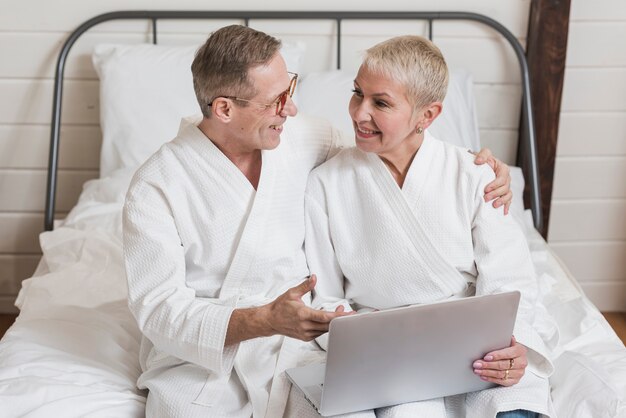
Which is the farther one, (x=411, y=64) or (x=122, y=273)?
(x=122, y=273)

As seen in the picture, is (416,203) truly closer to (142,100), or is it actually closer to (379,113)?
(379,113)

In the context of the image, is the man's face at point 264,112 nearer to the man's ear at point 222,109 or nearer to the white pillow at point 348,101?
the man's ear at point 222,109

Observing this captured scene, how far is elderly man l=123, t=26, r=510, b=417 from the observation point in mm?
1650

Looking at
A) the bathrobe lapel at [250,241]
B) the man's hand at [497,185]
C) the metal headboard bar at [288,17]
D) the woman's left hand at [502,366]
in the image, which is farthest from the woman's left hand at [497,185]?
the metal headboard bar at [288,17]

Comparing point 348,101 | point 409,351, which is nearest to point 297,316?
point 409,351

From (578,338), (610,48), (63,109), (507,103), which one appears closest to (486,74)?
(507,103)

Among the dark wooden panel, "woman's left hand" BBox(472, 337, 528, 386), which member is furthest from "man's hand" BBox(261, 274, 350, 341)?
the dark wooden panel

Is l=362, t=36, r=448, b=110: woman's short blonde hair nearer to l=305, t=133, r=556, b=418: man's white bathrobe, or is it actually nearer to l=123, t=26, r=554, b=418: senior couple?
l=123, t=26, r=554, b=418: senior couple

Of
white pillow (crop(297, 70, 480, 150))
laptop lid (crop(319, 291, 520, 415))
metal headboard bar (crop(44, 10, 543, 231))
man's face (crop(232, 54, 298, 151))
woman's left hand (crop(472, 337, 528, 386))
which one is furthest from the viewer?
metal headboard bar (crop(44, 10, 543, 231))

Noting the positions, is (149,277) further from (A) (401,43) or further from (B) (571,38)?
(B) (571,38)

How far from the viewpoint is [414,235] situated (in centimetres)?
183

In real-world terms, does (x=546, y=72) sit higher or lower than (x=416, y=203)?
higher

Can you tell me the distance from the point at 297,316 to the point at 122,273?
929mm

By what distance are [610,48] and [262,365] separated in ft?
5.89
